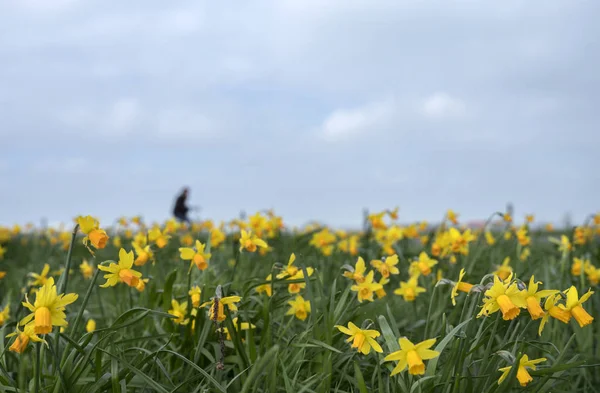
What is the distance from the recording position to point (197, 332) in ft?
8.74

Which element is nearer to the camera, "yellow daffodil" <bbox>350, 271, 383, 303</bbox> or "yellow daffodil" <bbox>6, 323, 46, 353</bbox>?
"yellow daffodil" <bbox>6, 323, 46, 353</bbox>

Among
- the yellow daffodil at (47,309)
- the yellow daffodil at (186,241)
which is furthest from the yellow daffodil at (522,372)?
the yellow daffodil at (186,241)

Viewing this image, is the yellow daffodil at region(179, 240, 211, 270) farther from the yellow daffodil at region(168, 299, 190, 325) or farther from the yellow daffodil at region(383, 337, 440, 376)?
the yellow daffodil at region(383, 337, 440, 376)

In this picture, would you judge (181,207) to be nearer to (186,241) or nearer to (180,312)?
(186,241)

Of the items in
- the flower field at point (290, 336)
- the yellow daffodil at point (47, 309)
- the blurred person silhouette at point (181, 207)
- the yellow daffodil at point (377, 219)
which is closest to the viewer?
the yellow daffodil at point (47, 309)

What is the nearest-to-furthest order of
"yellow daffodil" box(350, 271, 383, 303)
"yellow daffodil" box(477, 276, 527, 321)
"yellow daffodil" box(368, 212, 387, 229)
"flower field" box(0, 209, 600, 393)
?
1. "yellow daffodil" box(477, 276, 527, 321)
2. "flower field" box(0, 209, 600, 393)
3. "yellow daffodil" box(350, 271, 383, 303)
4. "yellow daffodil" box(368, 212, 387, 229)

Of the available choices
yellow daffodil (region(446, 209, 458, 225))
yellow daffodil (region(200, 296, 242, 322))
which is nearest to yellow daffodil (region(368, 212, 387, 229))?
yellow daffodil (region(446, 209, 458, 225))

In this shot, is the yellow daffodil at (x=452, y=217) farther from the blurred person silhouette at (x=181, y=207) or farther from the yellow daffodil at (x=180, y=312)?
the blurred person silhouette at (x=181, y=207)

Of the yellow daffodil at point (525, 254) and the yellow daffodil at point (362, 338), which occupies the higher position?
the yellow daffodil at point (362, 338)

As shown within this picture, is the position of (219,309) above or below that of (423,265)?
above

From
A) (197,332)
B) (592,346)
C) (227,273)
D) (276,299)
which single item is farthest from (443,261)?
(197,332)

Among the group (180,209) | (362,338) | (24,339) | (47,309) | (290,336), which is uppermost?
(47,309)

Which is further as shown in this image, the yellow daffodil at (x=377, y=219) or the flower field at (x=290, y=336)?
the yellow daffodil at (x=377, y=219)

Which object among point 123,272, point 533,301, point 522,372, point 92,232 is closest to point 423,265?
point 522,372
